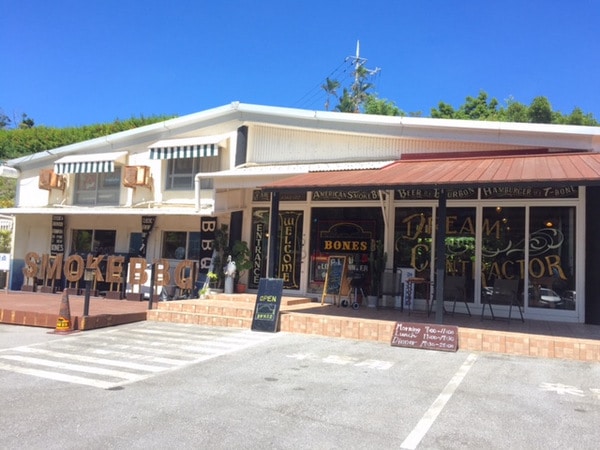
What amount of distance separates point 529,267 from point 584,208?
1.60 m

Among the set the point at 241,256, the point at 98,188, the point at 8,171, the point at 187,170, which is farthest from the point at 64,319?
the point at 8,171

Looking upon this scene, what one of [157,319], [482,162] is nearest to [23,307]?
[157,319]

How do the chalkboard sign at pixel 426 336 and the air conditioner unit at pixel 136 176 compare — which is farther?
the air conditioner unit at pixel 136 176

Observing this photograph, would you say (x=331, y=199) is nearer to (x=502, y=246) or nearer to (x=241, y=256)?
(x=241, y=256)

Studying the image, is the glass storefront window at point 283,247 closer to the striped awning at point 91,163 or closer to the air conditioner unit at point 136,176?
the air conditioner unit at point 136,176

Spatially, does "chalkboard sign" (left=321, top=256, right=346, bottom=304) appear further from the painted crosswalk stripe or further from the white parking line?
the white parking line

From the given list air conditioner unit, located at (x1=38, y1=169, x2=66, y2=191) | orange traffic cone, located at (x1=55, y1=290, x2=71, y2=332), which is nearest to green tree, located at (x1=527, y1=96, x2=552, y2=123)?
air conditioner unit, located at (x1=38, y1=169, x2=66, y2=191)

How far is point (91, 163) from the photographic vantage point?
15844mm

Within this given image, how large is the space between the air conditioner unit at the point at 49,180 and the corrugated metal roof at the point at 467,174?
944 centimetres

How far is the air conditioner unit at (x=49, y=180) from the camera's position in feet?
54.8

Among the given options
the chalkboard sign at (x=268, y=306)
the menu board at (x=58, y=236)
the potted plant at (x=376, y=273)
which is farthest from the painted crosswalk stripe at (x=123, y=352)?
the menu board at (x=58, y=236)

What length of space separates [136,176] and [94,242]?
307cm

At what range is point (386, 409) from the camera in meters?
5.34

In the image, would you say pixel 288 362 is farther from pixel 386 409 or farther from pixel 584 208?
pixel 584 208
